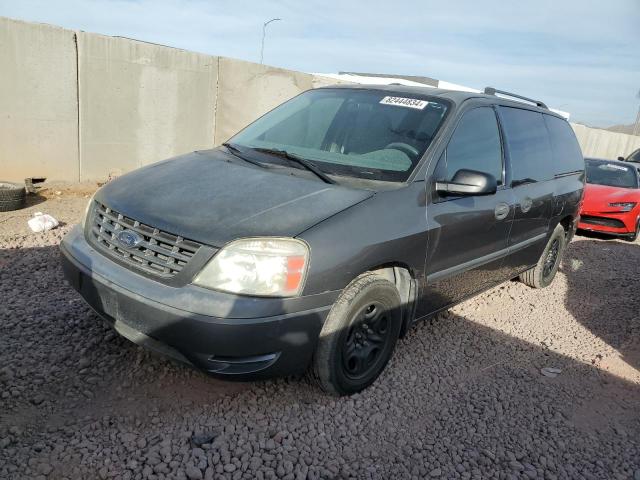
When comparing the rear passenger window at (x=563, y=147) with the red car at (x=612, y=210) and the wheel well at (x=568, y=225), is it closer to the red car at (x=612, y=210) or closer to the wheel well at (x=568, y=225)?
the wheel well at (x=568, y=225)

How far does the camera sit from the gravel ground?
250 centimetres

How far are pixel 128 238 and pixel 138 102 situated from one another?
6130 millimetres

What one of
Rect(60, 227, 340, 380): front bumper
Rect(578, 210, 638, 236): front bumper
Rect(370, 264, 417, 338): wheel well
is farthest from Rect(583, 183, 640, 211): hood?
Rect(60, 227, 340, 380): front bumper

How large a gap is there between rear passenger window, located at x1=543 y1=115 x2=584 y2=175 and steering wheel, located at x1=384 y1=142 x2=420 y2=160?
2335mm

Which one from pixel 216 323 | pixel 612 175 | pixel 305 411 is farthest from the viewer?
pixel 612 175

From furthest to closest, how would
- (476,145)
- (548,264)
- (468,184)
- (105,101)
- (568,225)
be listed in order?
(105,101) < (568,225) < (548,264) < (476,145) < (468,184)

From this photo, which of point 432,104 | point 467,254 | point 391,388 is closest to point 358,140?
point 432,104

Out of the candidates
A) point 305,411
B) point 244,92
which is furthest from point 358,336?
point 244,92

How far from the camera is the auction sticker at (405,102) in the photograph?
3.68 m

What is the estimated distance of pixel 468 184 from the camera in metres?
3.26

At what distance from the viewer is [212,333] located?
95.9 inches

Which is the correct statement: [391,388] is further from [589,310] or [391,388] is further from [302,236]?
[589,310]

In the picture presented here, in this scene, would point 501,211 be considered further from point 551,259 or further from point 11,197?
point 11,197

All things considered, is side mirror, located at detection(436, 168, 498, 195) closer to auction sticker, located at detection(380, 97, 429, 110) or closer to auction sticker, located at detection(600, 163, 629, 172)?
auction sticker, located at detection(380, 97, 429, 110)
